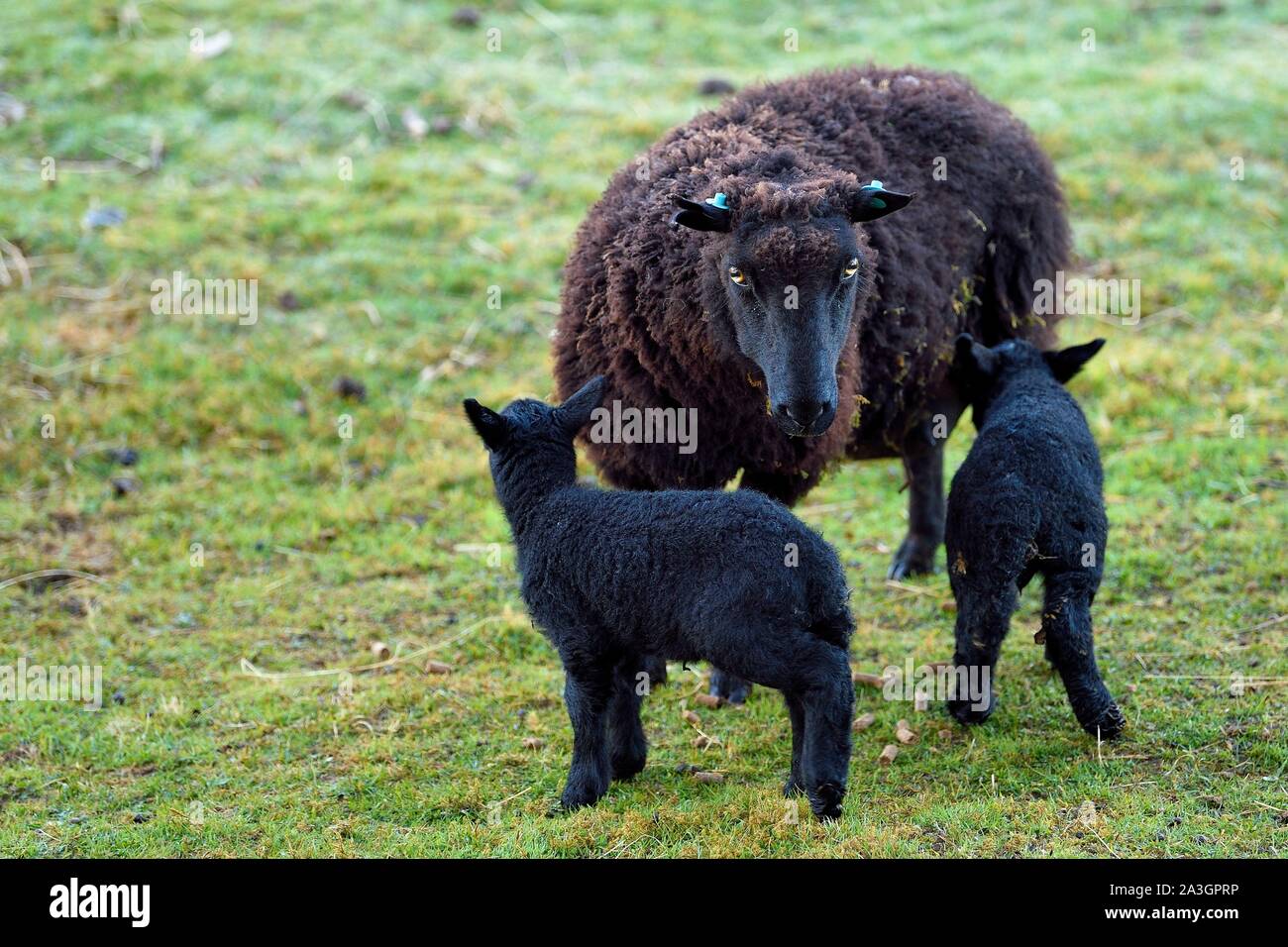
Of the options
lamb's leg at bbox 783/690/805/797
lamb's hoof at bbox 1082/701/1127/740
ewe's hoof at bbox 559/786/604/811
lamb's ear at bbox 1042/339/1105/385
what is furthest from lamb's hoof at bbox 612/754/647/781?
lamb's ear at bbox 1042/339/1105/385

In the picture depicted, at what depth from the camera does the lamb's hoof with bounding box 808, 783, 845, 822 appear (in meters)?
5.71

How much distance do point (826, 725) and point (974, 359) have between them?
267 centimetres

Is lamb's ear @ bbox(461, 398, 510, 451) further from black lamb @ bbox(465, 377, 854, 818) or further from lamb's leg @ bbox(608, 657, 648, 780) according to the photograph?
lamb's leg @ bbox(608, 657, 648, 780)

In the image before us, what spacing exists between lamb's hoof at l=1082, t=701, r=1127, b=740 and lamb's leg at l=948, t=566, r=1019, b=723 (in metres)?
0.51

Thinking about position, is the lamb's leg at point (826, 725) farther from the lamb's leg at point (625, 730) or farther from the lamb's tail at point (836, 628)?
the lamb's leg at point (625, 730)

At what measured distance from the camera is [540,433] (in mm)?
6344

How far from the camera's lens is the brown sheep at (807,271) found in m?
6.28

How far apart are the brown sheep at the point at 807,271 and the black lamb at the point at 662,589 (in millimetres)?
685

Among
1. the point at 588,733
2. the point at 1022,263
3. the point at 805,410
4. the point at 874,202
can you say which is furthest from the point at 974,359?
the point at 588,733

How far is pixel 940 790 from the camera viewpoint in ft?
20.5

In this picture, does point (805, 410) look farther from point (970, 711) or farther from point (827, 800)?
point (970, 711)

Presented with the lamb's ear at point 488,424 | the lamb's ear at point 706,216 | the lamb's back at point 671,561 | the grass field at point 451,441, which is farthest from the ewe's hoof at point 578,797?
the lamb's ear at point 706,216

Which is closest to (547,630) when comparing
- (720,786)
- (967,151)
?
(720,786)

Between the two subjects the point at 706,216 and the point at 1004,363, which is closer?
the point at 706,216
